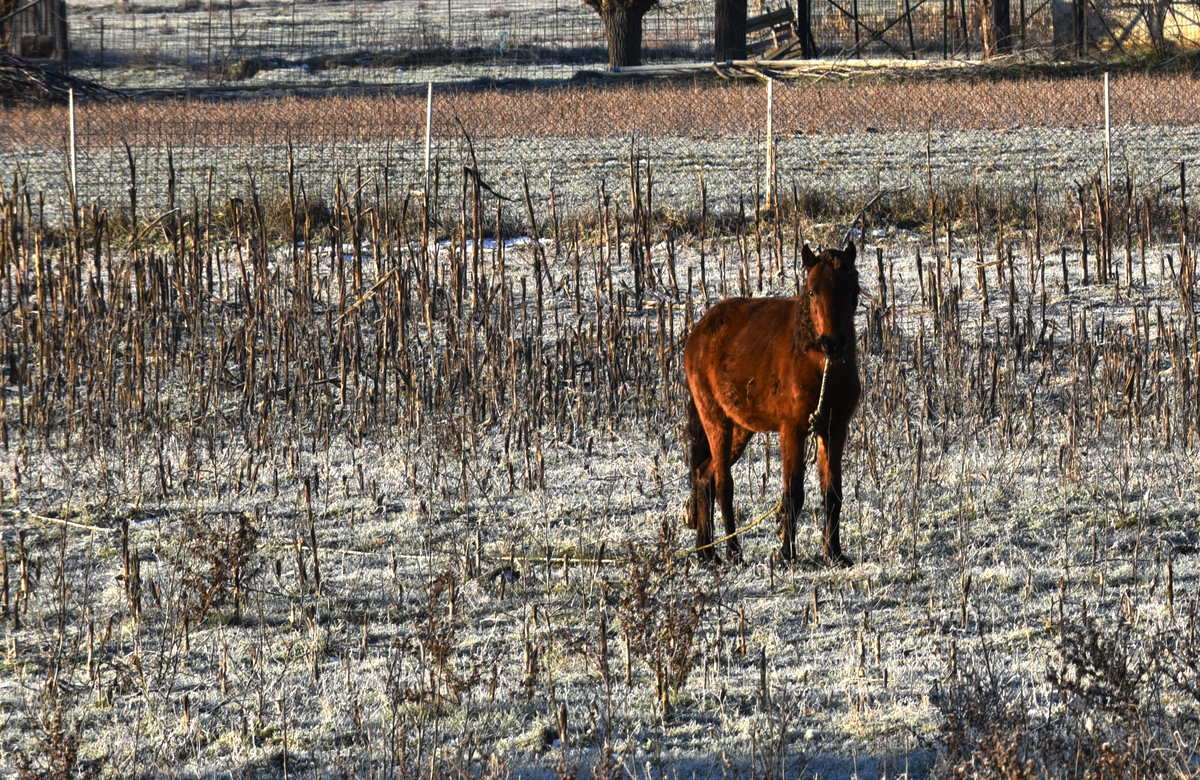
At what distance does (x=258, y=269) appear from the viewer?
9.43m

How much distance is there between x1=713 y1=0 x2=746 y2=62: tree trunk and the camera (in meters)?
32.8

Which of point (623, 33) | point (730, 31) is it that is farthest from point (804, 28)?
point (623, 33)

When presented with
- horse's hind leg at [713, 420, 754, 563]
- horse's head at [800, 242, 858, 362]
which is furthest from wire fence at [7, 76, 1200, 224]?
horse's head at [800, 242, 858, 362]

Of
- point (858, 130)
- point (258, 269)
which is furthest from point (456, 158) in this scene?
point (258, 269)

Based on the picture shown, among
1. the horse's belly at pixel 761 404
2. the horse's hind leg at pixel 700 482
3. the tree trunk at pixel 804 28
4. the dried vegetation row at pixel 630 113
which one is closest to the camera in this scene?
the horse's belly at pixel 761 404

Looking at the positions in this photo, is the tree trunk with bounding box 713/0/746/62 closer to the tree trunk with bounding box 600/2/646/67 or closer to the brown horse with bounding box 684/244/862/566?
the tree trunk with bounding box 600/2/646/67

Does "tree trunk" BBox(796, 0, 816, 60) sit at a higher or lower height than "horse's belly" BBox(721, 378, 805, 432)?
higher

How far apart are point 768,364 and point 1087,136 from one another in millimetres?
14887

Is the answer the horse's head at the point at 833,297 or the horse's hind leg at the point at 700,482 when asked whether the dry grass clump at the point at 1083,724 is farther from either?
the horse's hind leg at the point at 700,482

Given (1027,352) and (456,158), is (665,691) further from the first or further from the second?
(456,158)

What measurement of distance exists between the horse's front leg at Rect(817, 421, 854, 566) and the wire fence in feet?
25.3

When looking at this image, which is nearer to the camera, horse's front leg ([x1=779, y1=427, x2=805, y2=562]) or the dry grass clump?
the dry grass clump

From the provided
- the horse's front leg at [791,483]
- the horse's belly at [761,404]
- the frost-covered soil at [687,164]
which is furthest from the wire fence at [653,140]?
the horse's front leg at [791,483]

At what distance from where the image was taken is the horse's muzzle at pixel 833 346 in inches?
196
